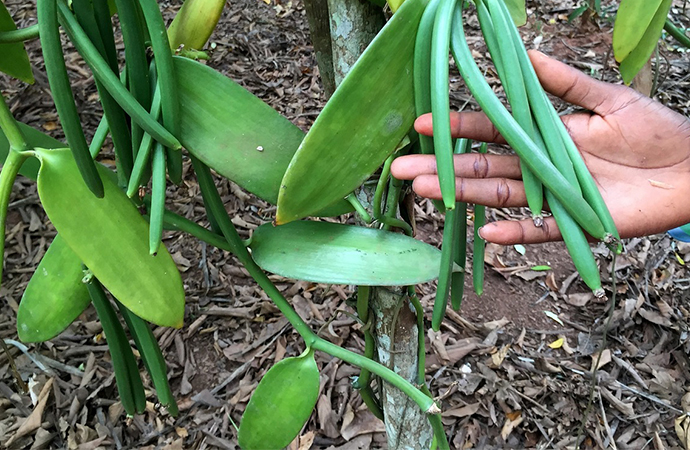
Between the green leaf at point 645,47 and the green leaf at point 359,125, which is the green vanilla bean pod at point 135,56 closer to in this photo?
the green leaf at point 359,125

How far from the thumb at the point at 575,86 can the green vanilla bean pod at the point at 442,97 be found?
0.19m

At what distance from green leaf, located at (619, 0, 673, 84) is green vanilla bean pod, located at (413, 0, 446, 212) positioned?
425mm

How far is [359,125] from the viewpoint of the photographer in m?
0.46

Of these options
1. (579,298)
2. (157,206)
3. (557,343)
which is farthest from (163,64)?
(579,298)

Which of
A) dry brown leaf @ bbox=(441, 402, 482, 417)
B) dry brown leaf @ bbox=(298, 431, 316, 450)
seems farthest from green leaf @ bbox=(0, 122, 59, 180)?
dry brown leaf @ bbox=(441, 402, 482, 417)

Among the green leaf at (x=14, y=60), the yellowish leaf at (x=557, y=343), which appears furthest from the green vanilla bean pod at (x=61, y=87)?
the yellowish leaf at (x=557, y=343)

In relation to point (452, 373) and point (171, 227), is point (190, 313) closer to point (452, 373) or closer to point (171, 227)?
point (452, 373)

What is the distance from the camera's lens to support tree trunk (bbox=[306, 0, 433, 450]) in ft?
1.81

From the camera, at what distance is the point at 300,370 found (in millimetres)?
627

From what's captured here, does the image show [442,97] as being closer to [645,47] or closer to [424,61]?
[424,61]

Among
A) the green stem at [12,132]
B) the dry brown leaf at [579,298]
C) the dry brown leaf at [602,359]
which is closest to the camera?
the green stem at [12,132]

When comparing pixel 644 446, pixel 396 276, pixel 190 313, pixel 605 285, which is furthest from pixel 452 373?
pixel 396 276

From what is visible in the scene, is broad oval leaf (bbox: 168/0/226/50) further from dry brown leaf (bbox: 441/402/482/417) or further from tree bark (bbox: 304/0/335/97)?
dry brown leaf (bbox: 441/402/482/417)

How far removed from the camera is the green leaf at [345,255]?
528mm
